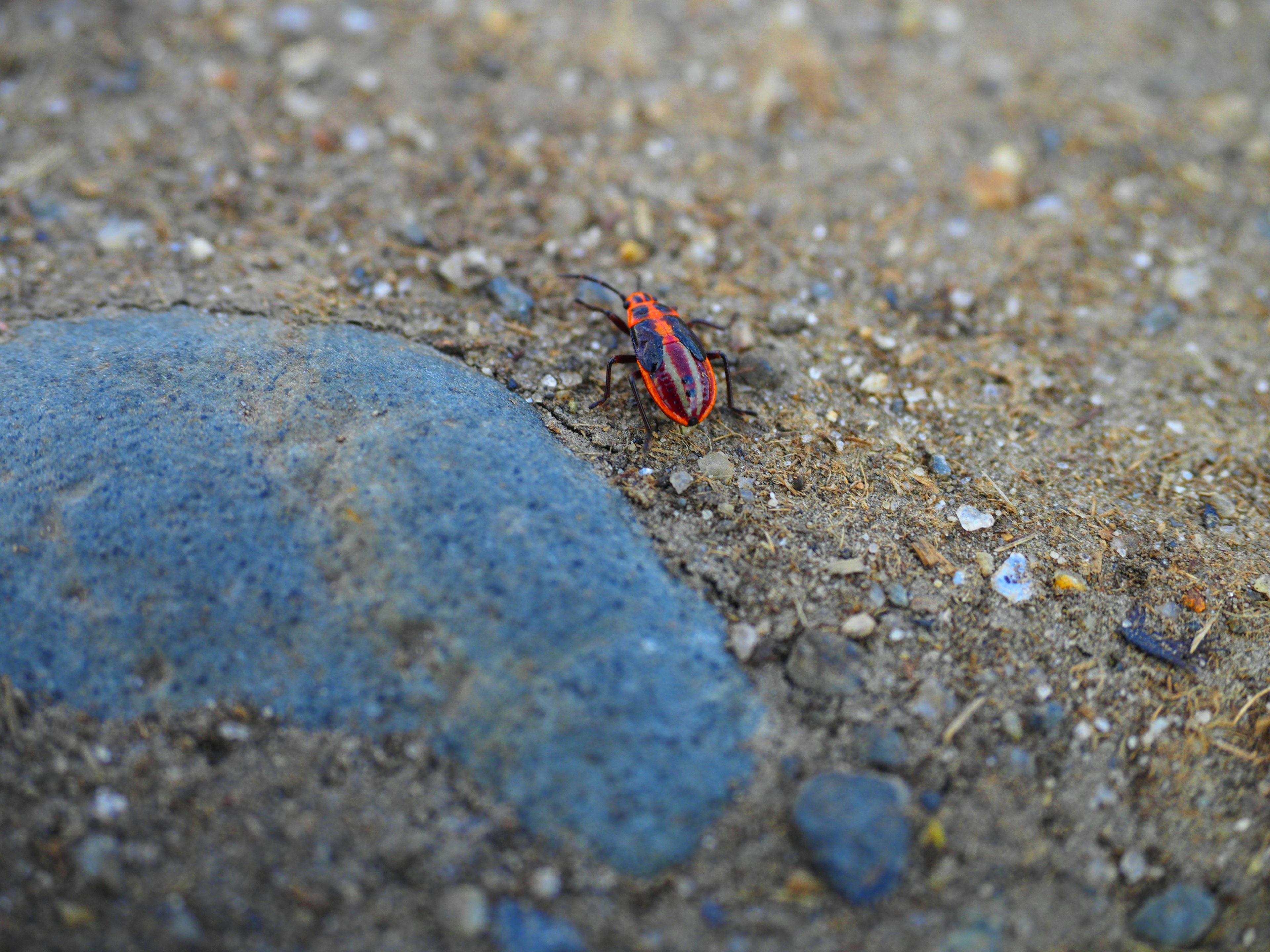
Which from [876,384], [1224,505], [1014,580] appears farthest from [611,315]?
[1224,505]

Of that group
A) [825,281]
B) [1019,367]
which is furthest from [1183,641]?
[825,281]

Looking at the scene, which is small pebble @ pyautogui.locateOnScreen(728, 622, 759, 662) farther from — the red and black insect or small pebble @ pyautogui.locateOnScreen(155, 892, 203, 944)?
small pebble @ pyautogui.locateOnScreen(155, 892, 203, 944)

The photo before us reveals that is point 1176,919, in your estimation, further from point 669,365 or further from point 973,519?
point 669,365

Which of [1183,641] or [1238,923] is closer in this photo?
[1238,923]

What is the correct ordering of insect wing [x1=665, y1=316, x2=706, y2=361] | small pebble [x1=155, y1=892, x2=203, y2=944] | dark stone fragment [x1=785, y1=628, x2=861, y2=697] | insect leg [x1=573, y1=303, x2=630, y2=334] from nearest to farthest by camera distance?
small pebble [x1=155, y1=892, x2=203, y2=944] < dark stone fragment [x1=785, y1=628, x2=861, y2=697] < insect wing [x1=665, y1=316, x2=706, y2=361] < insect leg [x1=573, y1=303, x2=630, y2=334]

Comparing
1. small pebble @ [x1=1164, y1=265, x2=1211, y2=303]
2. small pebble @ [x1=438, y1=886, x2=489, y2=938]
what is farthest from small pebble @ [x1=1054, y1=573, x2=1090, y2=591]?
small pebble @ [x1=438, y1=886, x2=489, y2=938]

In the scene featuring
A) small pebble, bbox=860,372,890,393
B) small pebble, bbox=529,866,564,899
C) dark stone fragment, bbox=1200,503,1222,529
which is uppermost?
dark stone fragment, bbox=1200,503,1222,529

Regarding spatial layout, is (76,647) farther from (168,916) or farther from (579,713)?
(579,713)
